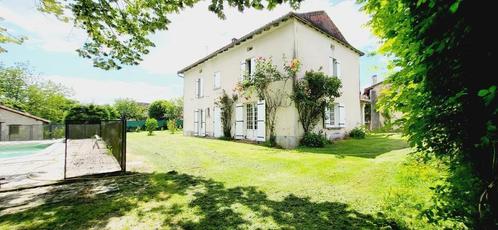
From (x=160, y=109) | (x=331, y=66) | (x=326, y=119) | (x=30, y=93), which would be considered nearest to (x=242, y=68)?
(x=331, y=66)

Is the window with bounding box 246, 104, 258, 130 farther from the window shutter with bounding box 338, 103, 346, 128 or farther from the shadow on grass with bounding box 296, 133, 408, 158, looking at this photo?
the window shutter with bounding box 338, 103, 346, 128

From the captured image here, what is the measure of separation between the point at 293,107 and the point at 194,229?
27.9 feet

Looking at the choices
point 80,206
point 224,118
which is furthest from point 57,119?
point 80,206

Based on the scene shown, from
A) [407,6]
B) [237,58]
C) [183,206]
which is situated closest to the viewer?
[407,6]

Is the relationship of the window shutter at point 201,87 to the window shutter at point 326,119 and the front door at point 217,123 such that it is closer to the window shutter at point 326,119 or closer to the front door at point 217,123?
the front door at point 217,123

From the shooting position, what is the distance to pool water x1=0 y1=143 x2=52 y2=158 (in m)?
14.5

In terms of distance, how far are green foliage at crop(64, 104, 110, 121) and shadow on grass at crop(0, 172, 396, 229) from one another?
23870mm

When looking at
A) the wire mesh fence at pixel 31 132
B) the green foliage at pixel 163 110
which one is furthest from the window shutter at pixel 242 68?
the green foliage at pixel 163 110

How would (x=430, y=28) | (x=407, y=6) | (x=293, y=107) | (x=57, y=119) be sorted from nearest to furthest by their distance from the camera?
(x=430, y=28) < (x=407, y=6) < (x=293, y=107) < (x=57, y=119)

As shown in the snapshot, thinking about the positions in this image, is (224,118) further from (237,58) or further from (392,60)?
(392,60)

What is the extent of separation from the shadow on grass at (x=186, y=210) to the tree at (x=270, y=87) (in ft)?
23.5

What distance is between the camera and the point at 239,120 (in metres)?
13.5

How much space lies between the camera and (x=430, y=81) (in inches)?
66.4

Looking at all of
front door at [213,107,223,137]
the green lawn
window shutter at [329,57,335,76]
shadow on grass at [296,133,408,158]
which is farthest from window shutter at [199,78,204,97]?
the green lawn
